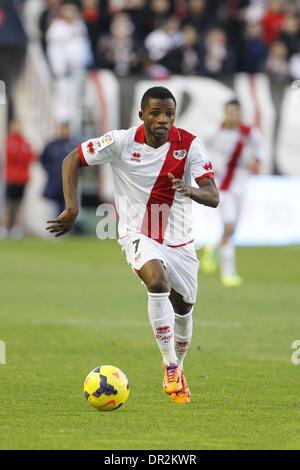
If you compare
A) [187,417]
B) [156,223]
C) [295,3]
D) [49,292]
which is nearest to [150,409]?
[187,417]

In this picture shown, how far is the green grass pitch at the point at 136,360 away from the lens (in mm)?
7258

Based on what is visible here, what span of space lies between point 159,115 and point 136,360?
2.95 m

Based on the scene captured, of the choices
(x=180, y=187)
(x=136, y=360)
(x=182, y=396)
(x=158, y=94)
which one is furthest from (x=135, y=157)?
(x=136, y=360)

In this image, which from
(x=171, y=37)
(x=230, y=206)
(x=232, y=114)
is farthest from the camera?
(x=171, y=37)

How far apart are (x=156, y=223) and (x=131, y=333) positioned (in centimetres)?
384

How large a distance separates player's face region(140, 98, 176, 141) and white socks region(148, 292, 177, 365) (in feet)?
3.84

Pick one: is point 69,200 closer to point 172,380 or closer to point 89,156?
point 89,156

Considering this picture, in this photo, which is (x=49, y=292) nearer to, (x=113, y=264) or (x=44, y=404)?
(x=113, y=264)

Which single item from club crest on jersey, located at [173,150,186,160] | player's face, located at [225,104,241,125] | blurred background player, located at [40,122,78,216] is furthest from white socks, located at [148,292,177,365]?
blurred background player, located at [40,122,78,216]

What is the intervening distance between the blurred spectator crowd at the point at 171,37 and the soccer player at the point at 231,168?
768 centimetres

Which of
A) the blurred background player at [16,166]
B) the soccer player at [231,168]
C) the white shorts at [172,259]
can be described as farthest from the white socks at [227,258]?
the white shorts at [172,259]

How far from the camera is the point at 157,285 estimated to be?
8.45m

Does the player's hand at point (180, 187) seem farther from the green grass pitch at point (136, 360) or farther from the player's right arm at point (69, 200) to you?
the green grass pitch at point (136, 360)

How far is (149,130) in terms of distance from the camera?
8.77m
